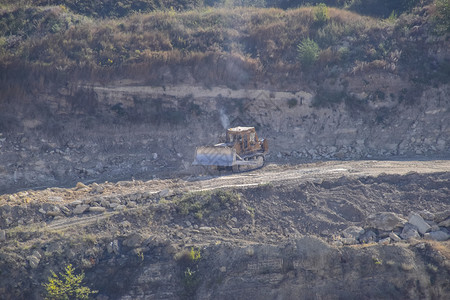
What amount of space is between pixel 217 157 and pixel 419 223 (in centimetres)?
860

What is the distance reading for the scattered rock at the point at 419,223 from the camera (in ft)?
48.2

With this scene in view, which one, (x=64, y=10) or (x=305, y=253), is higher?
(x=64, y=10)

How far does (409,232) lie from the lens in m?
14.6

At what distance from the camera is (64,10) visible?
30.6 meters

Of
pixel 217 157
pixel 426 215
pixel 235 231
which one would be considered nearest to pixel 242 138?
pixel 217 157

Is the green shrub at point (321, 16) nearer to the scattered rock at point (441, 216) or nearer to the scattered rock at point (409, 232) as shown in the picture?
the scattered rock at point (441, 216)

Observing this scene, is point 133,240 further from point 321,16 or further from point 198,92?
point 321,16

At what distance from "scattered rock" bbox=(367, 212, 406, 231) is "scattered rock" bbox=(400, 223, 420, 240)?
261 mm

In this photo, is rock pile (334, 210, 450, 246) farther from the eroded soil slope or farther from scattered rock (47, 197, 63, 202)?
scattered rock (47, 197, 63, 202)

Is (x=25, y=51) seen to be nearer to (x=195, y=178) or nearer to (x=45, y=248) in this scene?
(x=195, y=178)

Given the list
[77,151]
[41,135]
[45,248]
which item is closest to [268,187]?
[45,248]

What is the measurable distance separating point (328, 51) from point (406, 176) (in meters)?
12.5

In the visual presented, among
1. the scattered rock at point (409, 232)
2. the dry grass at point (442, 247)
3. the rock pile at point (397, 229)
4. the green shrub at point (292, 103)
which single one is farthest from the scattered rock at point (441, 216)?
the green shrub at point (292, 103)

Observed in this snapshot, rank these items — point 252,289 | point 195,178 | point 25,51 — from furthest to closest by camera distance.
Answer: point 25,51 → point 195,178 → point 252,289
